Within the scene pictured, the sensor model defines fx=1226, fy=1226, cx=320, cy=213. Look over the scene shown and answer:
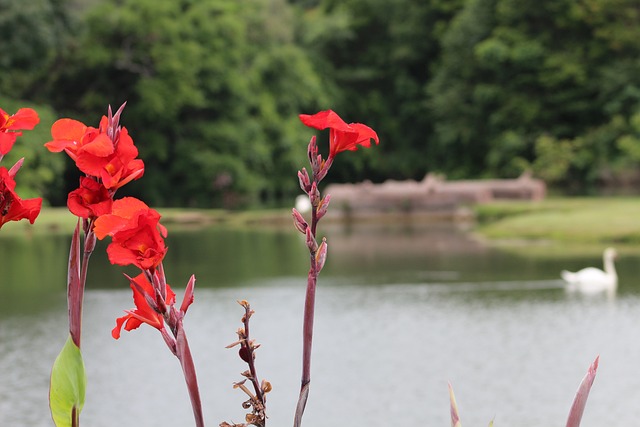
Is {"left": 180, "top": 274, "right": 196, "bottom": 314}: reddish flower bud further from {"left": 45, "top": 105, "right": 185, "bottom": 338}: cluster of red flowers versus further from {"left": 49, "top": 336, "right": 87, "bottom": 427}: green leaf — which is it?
{"left": 49, "top": 336, "right": 87, "bottom": 427}: green leaf

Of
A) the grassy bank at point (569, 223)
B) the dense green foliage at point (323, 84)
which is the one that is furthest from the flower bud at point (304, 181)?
the dense green foliage at point (323, 84)

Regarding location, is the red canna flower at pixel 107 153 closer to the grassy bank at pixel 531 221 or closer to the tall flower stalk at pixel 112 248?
the tall flower stalk at pixel 112 248

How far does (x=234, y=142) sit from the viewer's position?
34.3m

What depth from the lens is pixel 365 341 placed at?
1073 centimetres

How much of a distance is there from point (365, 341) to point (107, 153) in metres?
9.51

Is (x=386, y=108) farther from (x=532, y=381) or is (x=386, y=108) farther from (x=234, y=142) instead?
(x=532, y=381)

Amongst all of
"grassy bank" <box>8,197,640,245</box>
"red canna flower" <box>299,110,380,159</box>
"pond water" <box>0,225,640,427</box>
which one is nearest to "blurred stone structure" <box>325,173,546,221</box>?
"grassy bank" <box>8,197,640,245</box>

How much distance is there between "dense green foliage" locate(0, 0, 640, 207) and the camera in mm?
32750

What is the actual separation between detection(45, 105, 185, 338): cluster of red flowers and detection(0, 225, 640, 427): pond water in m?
6.26

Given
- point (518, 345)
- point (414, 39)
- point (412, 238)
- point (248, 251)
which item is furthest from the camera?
point (414, 39)

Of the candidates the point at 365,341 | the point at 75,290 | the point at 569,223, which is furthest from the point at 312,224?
the point at 569,223

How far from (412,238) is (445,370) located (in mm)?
12471

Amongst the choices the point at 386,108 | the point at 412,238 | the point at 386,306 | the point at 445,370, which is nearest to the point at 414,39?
the point at 386,108

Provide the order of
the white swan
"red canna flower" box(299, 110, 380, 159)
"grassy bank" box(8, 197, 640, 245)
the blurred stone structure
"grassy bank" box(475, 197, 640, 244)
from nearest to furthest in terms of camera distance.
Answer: "red canna flower" box(299, 110, 380, 159), the white swan, "grassy bank" box(475, 197, 640, 244), "grassy bank" box(8, 197, 640, 245), the blurred stone structure
